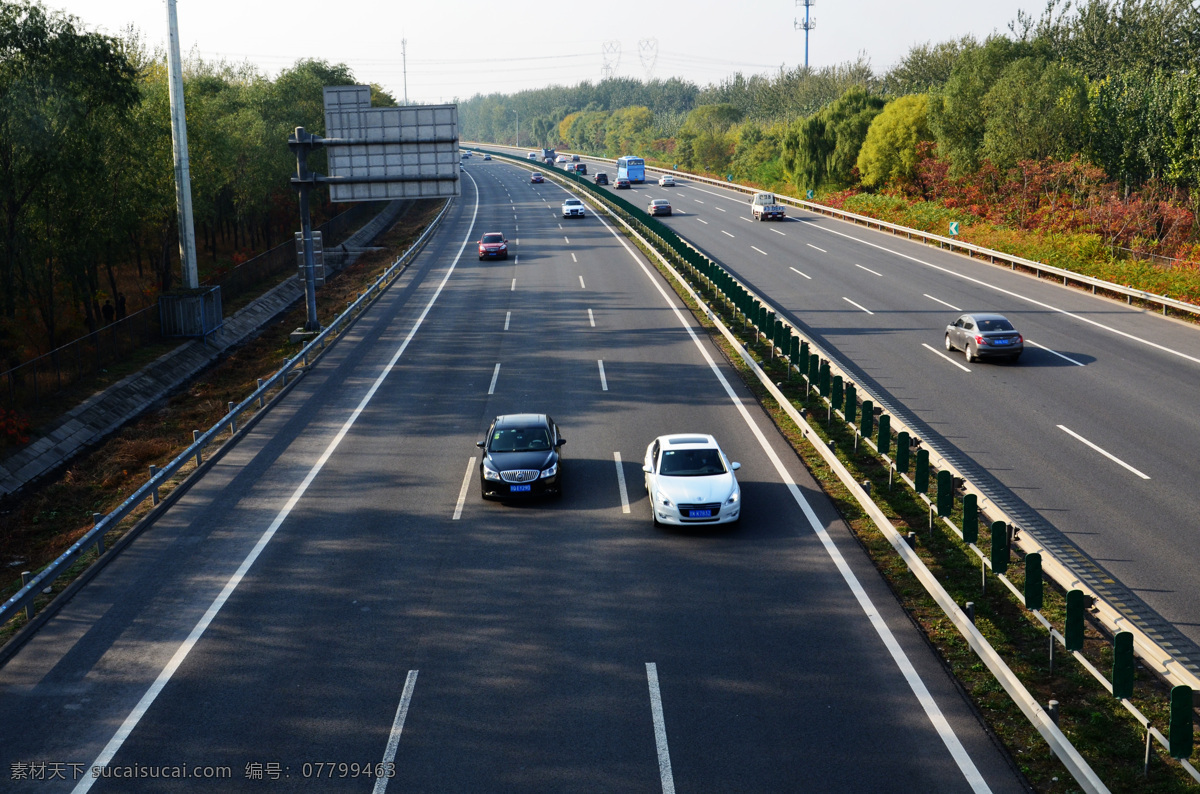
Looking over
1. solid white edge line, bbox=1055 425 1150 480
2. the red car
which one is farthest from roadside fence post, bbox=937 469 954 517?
the red car

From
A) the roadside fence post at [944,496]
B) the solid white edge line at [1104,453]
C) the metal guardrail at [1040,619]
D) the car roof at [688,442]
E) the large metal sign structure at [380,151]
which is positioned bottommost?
the metal guardrail at [1040,619]

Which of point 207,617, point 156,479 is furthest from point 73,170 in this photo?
point 207,617

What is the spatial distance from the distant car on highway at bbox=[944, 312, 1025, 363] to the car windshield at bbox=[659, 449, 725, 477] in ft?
45.8

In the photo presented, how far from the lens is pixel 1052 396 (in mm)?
24969

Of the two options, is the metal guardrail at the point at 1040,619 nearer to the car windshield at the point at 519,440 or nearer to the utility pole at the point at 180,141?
the car windshield at the point at 519,440

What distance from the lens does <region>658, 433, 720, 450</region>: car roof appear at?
18422 mm

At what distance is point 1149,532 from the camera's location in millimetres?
16141

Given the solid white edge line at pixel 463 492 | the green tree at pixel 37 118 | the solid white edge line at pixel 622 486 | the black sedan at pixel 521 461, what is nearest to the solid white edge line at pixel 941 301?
the solid white edge line at pixel 622 486

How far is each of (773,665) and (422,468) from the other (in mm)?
10751

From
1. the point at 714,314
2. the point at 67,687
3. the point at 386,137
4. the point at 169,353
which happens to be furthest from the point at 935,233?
the point at 67,687

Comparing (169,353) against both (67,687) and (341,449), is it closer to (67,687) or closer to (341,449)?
(341,449)

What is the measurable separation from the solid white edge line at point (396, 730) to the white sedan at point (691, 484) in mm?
6248

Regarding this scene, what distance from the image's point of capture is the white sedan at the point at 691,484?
17.0m

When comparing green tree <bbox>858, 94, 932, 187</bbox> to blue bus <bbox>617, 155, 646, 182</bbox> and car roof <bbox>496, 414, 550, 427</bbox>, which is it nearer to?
blue bus <bbox>617, 155, 646, 182</bbox>
